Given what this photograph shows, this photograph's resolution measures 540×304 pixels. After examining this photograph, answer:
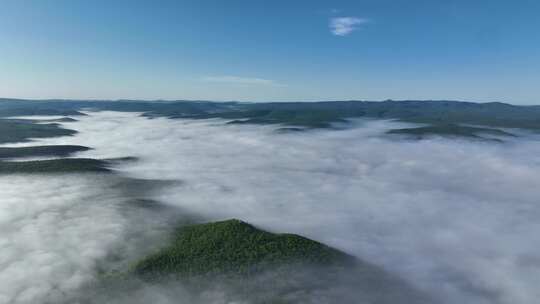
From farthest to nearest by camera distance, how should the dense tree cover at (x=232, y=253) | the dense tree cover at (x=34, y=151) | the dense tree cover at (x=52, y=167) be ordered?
the dense tree cover at (x=34, y=151) < the dense tree cover at (x=52, y=167) < the dense tree cover at (x=232, y=253)

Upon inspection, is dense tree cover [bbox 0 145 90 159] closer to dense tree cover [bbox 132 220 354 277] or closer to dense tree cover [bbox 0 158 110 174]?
dense tree cover [bbox 0 158 110 174]

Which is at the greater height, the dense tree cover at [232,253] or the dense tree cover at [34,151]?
the dense tree cover at [34,151]

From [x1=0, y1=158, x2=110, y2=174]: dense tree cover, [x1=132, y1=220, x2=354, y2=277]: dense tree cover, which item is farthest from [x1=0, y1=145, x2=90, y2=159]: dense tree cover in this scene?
[x1=132, y1=220, x2=354, y2=277]: dense tree cover

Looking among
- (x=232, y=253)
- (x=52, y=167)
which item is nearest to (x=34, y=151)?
(x=52, y=167)

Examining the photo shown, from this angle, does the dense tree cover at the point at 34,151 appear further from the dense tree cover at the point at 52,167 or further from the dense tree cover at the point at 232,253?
the dense tree cover at the point at 232,253

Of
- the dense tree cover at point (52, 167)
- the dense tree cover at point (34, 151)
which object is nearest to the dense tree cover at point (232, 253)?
the dense tree cover at point (52, 167)

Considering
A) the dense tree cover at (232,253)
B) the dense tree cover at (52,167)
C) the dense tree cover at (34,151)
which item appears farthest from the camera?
the dense tree cover at (34,151)

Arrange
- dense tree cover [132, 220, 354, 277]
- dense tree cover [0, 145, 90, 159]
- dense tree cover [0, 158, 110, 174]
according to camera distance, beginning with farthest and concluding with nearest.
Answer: dense tree cover [0, 145, 90, 159] → dense tree cover [0, 158, 110, 174] → dense tree cover [132, 220, 354, 277]

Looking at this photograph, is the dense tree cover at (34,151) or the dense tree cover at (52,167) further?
the dense tree cover at (34,151)

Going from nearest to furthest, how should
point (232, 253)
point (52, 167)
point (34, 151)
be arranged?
point (232, 253) → point (52, 167) → point (34, 151)

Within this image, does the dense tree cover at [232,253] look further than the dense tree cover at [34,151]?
No

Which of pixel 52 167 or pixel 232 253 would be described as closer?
pixel 232 253

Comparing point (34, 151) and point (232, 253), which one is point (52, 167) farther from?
point (232, 253)
